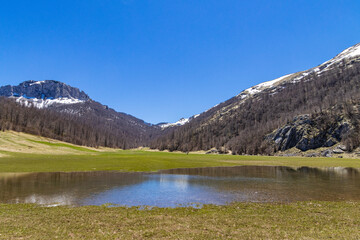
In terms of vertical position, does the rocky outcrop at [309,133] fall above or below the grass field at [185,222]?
above

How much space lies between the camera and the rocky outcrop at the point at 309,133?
513ft

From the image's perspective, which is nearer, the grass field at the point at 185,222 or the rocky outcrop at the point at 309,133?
the grass field at the point at 185,222

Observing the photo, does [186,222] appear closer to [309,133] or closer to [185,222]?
[185,222]

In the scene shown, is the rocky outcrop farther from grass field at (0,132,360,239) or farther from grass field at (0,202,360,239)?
grass field at (0,132,360,239)

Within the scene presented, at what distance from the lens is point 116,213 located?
2011 centimetres

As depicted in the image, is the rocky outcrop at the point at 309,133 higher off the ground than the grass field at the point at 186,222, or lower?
higher

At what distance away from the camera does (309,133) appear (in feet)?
561

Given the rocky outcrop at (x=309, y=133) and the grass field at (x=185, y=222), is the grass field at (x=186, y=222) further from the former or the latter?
the rocky outcrop at (x=309, y=133)

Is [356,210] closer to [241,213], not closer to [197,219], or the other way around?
[241,213]

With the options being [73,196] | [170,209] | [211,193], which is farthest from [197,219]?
[73,196]

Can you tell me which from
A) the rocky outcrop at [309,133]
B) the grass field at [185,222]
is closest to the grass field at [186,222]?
the grass field at [185,222]

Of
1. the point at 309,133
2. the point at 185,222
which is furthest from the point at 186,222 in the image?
the point at 309,133

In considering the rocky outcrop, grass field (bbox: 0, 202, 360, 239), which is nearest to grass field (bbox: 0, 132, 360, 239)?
grass field (bbox: 0, 202, 360, 239)

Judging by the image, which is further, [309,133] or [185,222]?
[309,133]
